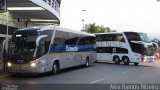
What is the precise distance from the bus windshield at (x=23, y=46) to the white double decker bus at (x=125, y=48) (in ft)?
49.7

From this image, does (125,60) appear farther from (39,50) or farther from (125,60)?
(39,50)

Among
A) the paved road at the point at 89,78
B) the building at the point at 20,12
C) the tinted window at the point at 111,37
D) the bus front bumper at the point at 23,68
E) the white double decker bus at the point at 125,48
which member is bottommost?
the paved road at the point at 89,78

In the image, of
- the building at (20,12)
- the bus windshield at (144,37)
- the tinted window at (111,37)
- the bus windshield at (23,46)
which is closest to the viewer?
the bus windshield at (23,46)

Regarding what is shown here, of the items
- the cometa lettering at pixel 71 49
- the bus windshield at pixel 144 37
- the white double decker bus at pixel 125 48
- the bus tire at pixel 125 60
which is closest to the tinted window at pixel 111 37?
the white double decker bus at pixel 125 48

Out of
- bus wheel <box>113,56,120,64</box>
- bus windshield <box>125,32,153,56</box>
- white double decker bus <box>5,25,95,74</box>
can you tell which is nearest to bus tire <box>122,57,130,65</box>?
bus wheel <box>113,56,120,64</box>

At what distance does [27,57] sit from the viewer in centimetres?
2031

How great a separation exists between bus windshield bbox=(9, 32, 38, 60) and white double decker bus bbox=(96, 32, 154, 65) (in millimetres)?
15155

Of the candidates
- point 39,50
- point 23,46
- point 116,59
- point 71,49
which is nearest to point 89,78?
point 39,50

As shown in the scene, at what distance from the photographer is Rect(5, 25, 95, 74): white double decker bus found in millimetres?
20328

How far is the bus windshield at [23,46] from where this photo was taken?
2038 centimetres

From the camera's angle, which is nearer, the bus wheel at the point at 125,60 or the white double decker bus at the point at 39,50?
the white double decker bus at the point at 39,50

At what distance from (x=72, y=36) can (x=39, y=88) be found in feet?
39.0

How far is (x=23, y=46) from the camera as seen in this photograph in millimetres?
20641

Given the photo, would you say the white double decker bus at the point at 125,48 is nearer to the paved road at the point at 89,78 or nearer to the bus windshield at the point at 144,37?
the bus windshield at the point at 144,37
